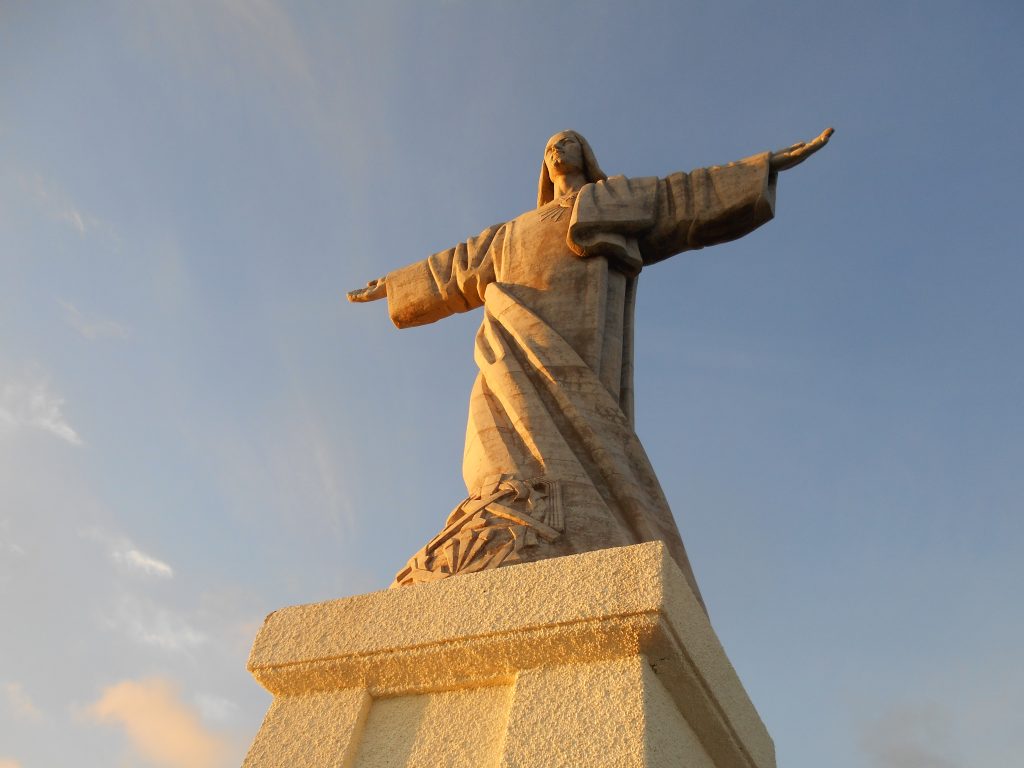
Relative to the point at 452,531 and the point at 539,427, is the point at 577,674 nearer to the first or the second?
the point at 452,531

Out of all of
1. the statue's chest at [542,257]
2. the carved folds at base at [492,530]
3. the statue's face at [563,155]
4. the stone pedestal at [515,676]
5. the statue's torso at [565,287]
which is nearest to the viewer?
the stone pedestal at [515,676]

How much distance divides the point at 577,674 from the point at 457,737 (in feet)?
1.68

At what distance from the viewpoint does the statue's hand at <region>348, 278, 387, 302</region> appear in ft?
25.6

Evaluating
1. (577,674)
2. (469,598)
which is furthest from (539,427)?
(577,674)

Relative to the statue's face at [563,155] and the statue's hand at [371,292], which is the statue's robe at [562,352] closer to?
the statue's hand at [371,292]

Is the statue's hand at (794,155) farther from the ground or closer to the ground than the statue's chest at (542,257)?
farther from the ground

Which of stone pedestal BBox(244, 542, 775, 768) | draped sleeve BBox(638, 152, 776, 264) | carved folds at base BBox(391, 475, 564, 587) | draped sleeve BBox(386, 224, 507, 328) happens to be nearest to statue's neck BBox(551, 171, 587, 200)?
draped sleeve BBox(386, 224, 507, 328)

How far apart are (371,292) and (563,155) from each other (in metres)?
1.91

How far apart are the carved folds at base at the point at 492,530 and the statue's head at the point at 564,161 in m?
3.34

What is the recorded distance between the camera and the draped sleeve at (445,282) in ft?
23.4

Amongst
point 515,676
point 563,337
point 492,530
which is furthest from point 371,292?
point 515,676

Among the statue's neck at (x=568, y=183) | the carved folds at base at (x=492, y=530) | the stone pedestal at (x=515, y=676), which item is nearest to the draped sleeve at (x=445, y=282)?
the statue's neck at (x=568, y=183)

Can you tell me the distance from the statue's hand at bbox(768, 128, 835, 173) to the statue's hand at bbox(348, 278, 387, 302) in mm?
→ 3149

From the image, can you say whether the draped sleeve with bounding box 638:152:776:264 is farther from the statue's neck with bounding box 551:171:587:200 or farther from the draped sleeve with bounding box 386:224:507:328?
the draped sleeve with bounding box 386:224:507:328
